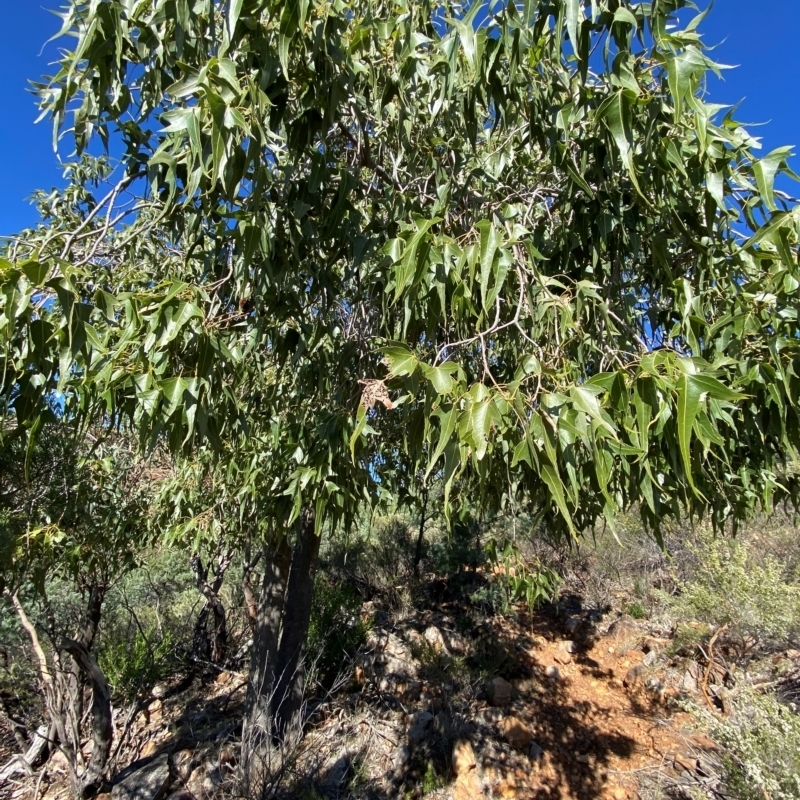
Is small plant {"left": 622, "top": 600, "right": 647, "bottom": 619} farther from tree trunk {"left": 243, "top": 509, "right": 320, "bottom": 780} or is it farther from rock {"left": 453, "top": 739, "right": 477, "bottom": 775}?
tree trunk {"left": 243, "top": 509, "right": 320, "bottom": 780}

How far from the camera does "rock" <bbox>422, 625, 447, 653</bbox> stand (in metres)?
5.25

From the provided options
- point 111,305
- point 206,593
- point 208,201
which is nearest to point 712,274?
point 208,201

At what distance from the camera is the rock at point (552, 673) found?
5.15 m

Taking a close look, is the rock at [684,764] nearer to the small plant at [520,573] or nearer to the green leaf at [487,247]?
the small plant at [520,573]

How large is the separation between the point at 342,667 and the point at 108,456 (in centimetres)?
263

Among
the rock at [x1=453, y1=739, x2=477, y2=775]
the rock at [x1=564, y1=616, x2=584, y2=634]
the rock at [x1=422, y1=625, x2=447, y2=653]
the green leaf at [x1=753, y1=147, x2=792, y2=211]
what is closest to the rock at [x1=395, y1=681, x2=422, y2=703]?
the rock at [x1=422, y1=625, x2=447, y2=653]

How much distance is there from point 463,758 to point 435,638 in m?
1.60

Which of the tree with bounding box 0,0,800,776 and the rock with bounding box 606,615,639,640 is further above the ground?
the tree with bounding box 0,0,800,776

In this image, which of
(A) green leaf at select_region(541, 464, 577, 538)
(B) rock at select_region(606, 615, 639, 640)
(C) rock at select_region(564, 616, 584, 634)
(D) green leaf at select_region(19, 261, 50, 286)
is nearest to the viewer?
(A) green leaf at select_region(541, 464, 577, 538)

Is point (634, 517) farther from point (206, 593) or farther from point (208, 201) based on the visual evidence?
point (208, 201)

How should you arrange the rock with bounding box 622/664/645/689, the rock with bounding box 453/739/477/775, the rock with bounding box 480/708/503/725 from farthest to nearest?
the rock with bounding box 622/664/645/689 → the rock with bounding box 480/708/503/725 → the rock with bounding box 453/739/477/775

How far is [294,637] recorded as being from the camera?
3.81 m

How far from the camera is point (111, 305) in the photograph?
1252mm

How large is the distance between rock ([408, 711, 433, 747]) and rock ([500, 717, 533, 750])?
555 mm
